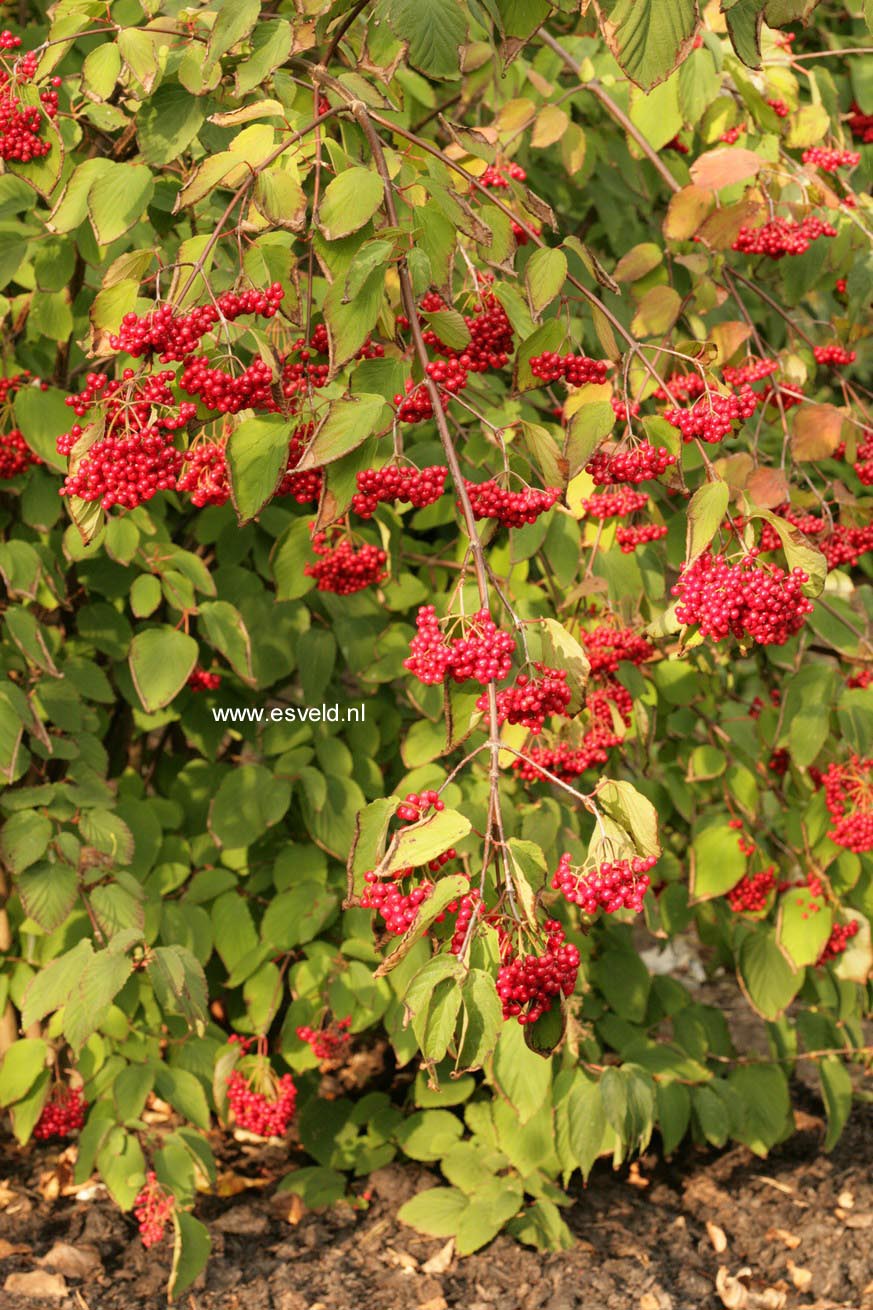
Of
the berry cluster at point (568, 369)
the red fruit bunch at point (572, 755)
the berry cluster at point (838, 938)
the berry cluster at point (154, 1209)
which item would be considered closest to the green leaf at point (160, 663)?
the red fruit bunch at point (572, 755)

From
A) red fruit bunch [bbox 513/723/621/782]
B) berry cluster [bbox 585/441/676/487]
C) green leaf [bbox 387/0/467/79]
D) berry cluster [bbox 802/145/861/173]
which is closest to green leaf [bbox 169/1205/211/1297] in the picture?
red fruit bunch [bbox 513/723/621/782]

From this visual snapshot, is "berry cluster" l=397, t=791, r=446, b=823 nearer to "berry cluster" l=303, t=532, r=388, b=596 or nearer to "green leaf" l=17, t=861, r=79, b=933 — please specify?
"berry cluster" l=303, t=532, r=388, b=596

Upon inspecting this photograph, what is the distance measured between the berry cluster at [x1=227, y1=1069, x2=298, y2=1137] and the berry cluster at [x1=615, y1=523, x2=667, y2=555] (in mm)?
1357

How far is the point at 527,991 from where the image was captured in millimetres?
1318

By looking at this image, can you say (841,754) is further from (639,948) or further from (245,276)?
(639,948)

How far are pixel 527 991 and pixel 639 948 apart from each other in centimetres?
364

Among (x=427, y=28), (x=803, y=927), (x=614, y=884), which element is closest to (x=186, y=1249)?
(x=803, y=927)

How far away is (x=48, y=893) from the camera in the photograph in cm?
247

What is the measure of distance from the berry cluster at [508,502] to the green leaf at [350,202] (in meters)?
0.33

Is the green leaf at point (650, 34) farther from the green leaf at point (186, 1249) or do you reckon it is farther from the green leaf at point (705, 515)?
the green leaf at point (186, 1249)

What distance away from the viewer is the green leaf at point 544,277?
1723 mm

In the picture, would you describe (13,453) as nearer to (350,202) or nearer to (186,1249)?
(350,202)

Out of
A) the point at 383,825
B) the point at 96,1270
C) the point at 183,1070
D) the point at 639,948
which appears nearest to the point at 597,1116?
the point at 183,1070

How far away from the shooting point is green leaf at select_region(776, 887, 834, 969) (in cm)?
296
